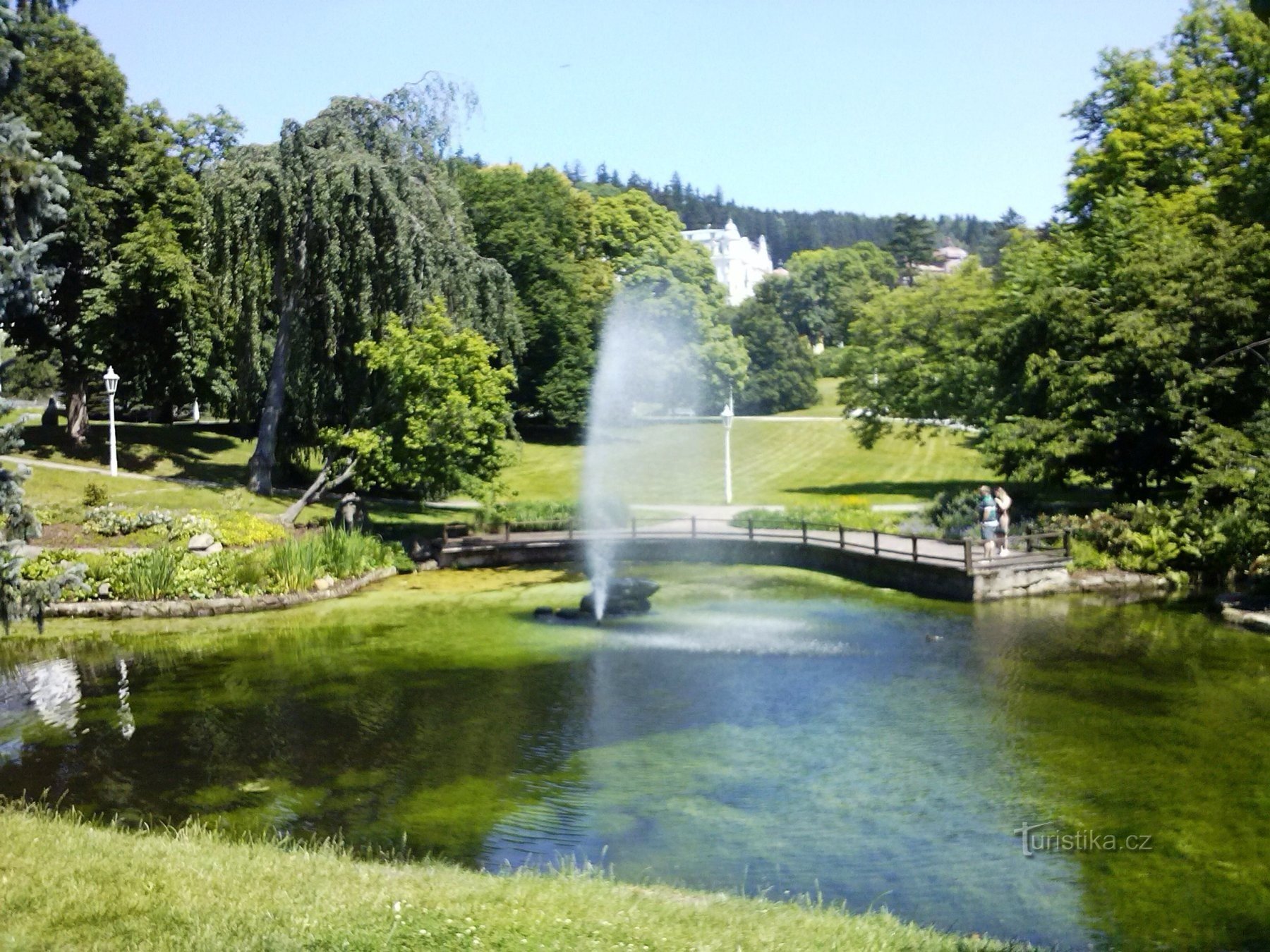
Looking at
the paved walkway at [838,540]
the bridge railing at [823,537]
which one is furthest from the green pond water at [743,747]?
the bridge railing at [823,537]

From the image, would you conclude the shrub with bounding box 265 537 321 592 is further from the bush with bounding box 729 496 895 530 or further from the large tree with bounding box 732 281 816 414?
the large tree with bounding box 732 281 816 414

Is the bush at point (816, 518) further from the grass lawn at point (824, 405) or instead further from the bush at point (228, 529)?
the grass lawn at point (824, 405)

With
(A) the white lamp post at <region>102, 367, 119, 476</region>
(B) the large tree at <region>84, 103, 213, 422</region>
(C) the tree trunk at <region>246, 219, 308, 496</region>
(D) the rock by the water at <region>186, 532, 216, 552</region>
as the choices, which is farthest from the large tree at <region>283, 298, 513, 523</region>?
(B) the large tree at <region>84, 103, 213, 422</region>

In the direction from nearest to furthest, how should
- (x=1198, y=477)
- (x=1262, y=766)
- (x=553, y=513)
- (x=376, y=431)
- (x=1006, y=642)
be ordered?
(x=1262, y=766) < (x=1006, y=642) < (x=1198, y=477) < (x=376, y=431) < (x=553, y=513)

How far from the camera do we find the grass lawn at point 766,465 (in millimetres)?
52438

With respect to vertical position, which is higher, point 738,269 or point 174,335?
point 738,269

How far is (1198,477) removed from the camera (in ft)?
100

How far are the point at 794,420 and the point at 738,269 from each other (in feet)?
272

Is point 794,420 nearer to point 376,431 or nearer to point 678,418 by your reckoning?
point 678,418

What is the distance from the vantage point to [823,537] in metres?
35.9

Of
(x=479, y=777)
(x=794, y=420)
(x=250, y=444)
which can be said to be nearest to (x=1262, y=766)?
(x=479, y=777)

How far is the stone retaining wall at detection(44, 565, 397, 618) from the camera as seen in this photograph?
28.0 metres

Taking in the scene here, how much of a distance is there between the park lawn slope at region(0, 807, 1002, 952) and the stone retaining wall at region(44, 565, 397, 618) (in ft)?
56.4

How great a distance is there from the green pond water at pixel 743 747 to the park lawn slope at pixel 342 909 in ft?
6.20
